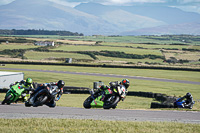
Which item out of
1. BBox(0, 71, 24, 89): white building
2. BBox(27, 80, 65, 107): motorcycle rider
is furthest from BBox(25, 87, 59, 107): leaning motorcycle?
BBox(0, 71, 24, 89): white building

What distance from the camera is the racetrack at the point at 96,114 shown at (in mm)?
15984

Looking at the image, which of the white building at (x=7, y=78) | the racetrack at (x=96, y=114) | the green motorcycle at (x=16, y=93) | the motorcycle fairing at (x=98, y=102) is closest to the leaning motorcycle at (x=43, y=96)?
the racetrack at (x=96, y=114)

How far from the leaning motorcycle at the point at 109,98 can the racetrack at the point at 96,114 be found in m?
0.33

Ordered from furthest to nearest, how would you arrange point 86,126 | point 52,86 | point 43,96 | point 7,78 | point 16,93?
1. point 7,78
2. point 16,93
3. point 52,86
4. point 43,96
5. point 86,126

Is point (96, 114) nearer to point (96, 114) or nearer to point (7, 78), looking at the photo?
point (96, 114)

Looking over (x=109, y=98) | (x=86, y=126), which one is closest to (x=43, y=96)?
(x=109, y=98)

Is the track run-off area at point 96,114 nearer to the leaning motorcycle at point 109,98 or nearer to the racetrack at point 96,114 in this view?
the racetrack at point 96,114

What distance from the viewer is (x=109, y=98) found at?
1812 cm

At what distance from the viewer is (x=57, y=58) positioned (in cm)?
9606

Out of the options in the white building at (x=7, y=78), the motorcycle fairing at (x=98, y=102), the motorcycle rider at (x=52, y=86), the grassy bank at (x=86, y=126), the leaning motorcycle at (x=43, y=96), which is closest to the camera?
the grassy bank at (x=86, y=126)

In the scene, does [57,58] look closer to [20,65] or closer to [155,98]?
[20,65]

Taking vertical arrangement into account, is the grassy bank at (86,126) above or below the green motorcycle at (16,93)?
below

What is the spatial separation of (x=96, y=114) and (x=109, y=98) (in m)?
1.57

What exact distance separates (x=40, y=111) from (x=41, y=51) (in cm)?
9695
